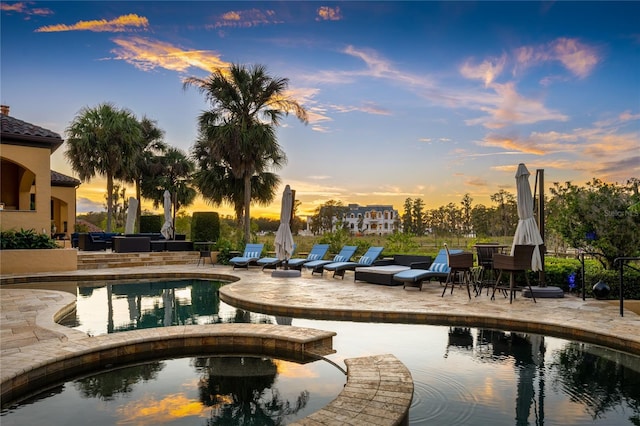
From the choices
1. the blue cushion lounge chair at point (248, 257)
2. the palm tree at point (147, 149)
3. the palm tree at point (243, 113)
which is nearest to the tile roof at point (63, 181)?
the palm tree at point (147, 149)

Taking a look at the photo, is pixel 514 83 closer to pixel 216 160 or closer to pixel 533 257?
pixel 533 257

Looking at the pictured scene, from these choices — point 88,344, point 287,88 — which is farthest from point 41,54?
point 88,344

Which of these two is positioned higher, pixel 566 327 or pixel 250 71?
pixel 250 71

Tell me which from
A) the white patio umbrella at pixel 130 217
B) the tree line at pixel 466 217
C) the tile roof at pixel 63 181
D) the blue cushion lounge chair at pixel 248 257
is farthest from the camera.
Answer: the tree line at pixel 466 217

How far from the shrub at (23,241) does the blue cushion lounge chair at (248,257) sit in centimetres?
574

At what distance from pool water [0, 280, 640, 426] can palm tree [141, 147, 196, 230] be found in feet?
77.2

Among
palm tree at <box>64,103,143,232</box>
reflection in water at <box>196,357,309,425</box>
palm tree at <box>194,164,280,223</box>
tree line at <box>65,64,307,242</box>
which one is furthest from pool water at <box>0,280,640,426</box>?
palm tree at <box>64,103,143,232</box>

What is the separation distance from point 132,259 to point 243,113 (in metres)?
7.37

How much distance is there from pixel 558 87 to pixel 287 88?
1040cm

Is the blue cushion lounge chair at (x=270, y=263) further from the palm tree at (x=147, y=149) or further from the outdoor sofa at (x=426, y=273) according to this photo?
the palm tree at (x=147, y=149)

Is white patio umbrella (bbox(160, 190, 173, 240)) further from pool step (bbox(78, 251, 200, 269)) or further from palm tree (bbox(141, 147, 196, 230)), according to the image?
palm tree (bbox(141, 147, 196, 230))

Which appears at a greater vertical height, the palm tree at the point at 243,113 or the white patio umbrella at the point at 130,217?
the palm tree at the point at 243,113

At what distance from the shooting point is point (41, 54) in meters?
13.0

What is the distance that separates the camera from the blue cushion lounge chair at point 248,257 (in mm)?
14195
